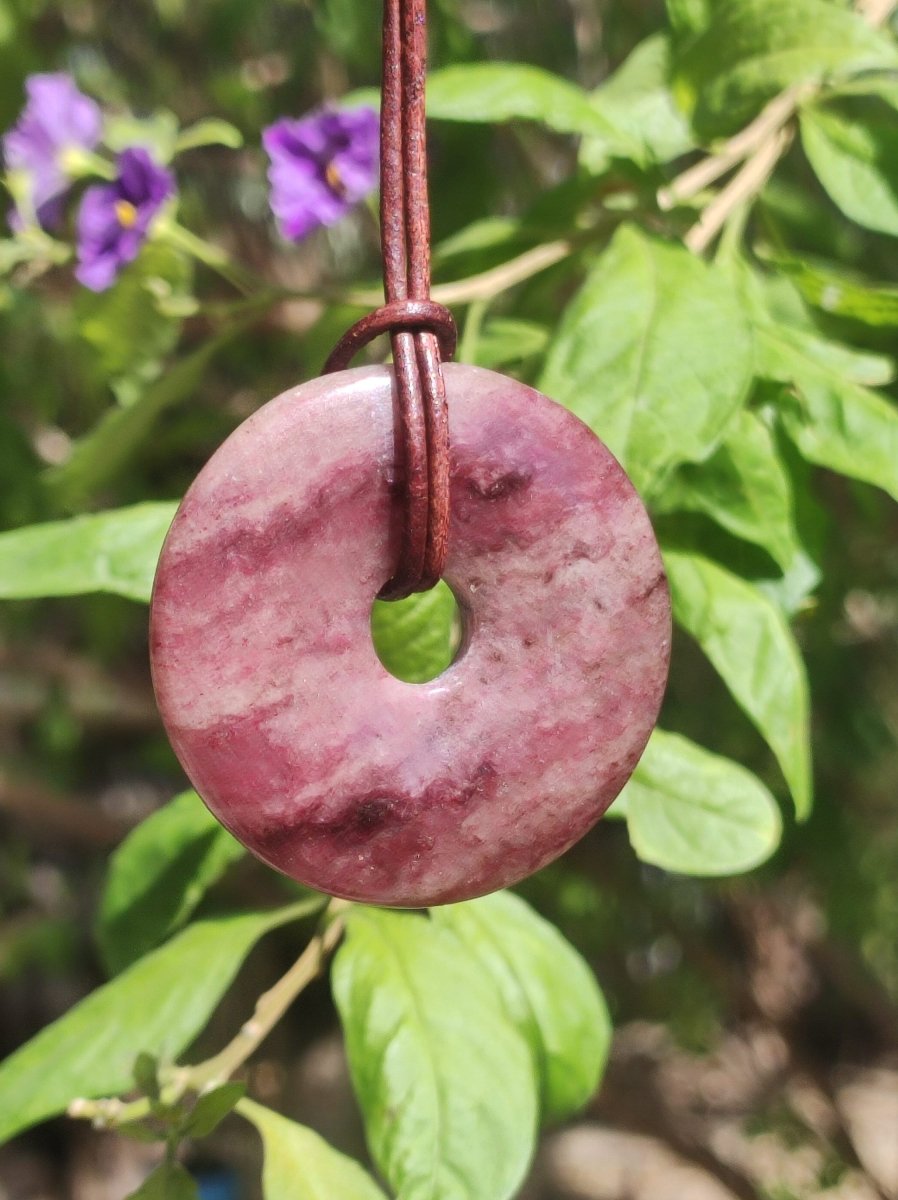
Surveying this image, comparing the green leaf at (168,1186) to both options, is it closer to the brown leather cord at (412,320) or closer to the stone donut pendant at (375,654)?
the stone donut pendant at (375,654)

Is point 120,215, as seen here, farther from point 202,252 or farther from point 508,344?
point 508,344

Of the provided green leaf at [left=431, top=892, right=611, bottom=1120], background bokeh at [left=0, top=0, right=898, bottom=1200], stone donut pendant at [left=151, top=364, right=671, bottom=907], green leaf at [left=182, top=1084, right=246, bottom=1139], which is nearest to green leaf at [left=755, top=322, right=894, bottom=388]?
background bokeh at [left=0, top=0, right=898, bottom=1200]

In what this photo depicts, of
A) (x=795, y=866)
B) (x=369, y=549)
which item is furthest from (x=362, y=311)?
(x=795, y=866)

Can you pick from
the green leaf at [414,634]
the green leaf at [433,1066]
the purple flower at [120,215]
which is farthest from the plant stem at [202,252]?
the green leaf at [433,1066]

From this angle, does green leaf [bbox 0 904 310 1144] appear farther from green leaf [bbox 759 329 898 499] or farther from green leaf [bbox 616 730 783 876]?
green leaf [bbox 759 329 898 499]

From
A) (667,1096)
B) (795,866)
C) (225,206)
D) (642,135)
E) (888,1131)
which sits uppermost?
(642,135)

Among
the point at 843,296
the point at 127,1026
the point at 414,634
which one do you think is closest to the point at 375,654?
the point at 414,634

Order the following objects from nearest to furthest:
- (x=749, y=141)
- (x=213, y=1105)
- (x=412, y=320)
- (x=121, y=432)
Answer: (x=412, y=320)
(x=213, y=1105)
(x=749, y=141)
(x=121, y=432)

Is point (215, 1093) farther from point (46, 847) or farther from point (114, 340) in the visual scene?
point (46, 847)

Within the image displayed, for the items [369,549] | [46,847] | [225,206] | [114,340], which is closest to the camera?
[369,549]
